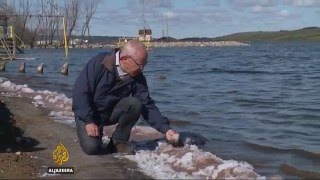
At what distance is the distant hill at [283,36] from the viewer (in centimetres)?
14420

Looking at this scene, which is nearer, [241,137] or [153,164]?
[153,164]

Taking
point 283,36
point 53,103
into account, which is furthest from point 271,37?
point 53,103

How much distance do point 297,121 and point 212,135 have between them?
2764 mm

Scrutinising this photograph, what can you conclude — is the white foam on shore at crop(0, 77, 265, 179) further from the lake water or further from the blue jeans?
the lake water


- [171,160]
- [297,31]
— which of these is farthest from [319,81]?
[297,31]

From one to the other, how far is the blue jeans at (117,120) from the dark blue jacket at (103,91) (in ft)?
0.26

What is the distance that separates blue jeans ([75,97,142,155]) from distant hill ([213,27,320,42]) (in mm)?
131676

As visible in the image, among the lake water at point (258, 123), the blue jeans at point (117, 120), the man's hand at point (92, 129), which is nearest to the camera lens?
the man's hand at point (92, 129)

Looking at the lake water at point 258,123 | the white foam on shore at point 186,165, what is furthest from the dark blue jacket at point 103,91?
the lake water at point 258,123

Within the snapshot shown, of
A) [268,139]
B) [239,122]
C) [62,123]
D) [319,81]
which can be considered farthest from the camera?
[319,81]

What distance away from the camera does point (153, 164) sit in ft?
21.6

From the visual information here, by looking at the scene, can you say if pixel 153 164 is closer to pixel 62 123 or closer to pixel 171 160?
pixel 171 160

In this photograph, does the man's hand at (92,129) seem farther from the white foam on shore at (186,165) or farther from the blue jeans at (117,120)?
the white foam on shore at (186,165)

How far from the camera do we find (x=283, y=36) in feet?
515
